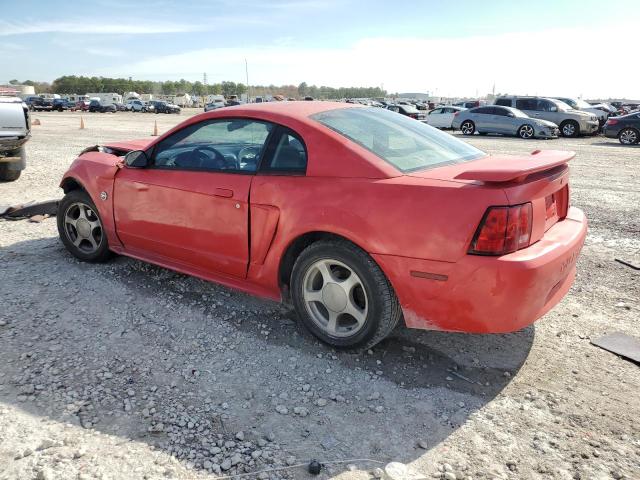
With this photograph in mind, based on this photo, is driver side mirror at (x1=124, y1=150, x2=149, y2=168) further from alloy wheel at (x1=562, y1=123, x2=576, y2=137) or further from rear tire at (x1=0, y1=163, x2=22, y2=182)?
alloy wheel at (x1=562, y1=123, x2=576, y2=137)

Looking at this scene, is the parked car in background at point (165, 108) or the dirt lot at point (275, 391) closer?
the dirt lot at point (275, 391)

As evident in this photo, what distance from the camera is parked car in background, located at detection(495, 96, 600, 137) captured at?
845 inches

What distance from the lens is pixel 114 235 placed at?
441 cm

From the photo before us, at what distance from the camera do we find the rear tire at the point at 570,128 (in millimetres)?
21500

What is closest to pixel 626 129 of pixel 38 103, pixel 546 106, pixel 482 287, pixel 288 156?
pixel 546 106

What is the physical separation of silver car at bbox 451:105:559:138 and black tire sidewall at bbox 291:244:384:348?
63.9 feet

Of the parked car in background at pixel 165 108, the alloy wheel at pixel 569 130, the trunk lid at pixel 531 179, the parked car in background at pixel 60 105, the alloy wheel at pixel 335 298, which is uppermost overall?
the parked car in background at pixel 60 105

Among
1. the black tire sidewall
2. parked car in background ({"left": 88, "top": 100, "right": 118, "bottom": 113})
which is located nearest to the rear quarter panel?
the black tire sidewall

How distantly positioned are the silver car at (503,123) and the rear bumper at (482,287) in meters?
19.2

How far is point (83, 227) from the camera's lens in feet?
15.4

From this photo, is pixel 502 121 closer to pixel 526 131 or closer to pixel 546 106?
pixel 526 131

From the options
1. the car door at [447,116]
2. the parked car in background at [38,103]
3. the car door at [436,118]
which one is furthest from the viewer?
the parked car in background at [38,103]

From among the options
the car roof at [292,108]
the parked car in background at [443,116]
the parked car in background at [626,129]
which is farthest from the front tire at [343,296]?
the parked car in background at [443,116]

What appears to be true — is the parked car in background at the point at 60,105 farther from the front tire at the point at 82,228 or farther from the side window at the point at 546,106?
the front tire at the point at 82,228
